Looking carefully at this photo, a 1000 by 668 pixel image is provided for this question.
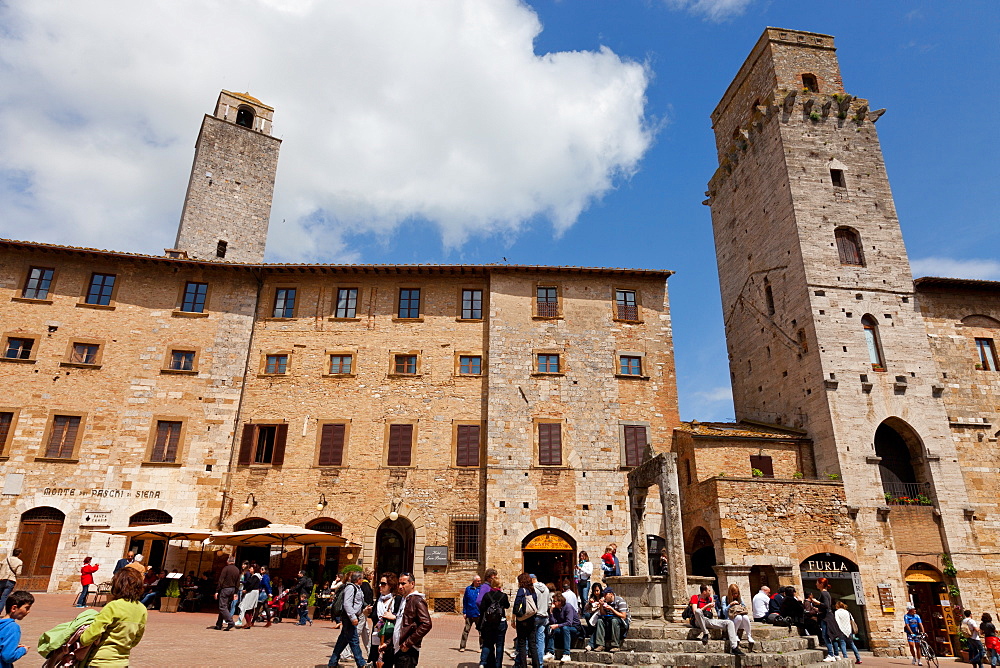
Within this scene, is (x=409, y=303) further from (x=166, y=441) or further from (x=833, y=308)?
(x=833, y=308)

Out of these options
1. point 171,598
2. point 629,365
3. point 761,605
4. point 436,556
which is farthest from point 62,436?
point 761,605

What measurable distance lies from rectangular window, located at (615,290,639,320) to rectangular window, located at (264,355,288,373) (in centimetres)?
1334

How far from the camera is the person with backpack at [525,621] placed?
9766 mm

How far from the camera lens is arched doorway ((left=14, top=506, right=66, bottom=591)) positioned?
67.3 feet

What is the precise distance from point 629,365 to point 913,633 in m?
12.1

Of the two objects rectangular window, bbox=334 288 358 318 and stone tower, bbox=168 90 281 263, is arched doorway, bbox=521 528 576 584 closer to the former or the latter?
rectangular window, bbox=334 288 358 318

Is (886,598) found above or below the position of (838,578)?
below

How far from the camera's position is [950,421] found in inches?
957

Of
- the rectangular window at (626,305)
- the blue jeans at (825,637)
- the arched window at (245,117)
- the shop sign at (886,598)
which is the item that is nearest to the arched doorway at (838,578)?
the shop sign at (886,598)

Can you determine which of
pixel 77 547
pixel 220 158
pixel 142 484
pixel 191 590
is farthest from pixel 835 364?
pixel 220 158

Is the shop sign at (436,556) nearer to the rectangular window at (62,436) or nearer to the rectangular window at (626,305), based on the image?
the rectangular window at (626,305)

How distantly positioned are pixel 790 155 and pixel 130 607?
1151 inches

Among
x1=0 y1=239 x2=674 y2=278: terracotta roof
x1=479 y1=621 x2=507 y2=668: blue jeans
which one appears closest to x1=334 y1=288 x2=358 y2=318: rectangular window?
x1=0 y1=239 x2=674 y2=278: terracotta roof

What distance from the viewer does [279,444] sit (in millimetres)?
23016
